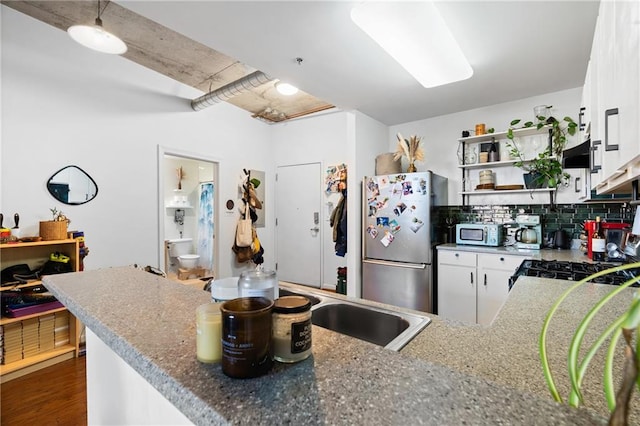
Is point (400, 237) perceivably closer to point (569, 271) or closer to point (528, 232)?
point (528, 232)

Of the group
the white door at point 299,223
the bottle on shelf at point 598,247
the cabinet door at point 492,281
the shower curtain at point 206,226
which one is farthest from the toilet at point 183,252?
the bottle on shelf at point 598,247

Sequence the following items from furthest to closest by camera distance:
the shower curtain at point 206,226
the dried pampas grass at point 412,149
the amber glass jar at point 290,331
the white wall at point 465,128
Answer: the shower curtain at point 206,226 → the dried pampas grass at point 412,149 → the white wall at point 465,128 → the amber glass jar at point 290,331

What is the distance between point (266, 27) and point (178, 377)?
192cm

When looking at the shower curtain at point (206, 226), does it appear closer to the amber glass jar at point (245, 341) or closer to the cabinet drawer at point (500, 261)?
the cabinet drawer at point (500, 261)

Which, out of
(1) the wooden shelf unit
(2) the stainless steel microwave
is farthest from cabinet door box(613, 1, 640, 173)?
(1) the wooden shelf unit

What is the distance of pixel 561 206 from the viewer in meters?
2.94

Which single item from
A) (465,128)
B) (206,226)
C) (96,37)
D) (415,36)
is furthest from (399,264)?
(206,226)

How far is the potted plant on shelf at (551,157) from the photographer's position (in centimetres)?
284

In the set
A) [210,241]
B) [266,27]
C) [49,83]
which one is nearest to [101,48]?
[49,83]

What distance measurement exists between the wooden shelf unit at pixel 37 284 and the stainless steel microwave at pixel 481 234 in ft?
11.8

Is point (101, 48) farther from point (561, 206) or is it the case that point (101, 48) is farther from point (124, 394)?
point (561, 206)

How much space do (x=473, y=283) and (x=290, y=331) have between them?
2.69 m

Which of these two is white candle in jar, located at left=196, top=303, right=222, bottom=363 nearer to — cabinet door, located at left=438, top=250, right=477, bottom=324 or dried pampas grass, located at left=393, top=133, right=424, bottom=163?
cabinet door, located at left=438, top=250, right=477, bottom=324

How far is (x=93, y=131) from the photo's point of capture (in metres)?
2.90
